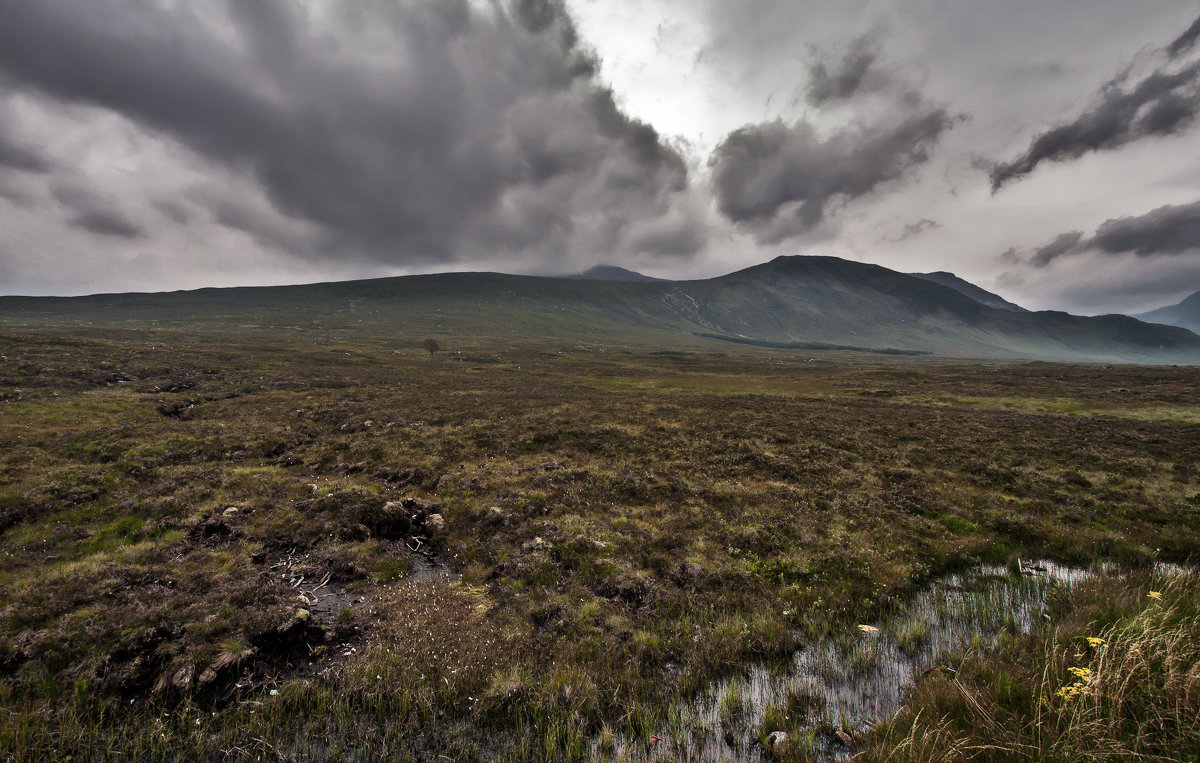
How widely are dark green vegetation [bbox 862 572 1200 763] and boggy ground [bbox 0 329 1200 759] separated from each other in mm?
3476

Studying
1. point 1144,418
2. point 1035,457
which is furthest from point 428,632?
point 1144,418

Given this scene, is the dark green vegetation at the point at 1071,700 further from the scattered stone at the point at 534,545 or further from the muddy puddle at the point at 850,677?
the scattered stone at the point at 534,545

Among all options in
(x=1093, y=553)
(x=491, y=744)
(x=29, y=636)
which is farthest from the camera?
(x=1093, y=553)

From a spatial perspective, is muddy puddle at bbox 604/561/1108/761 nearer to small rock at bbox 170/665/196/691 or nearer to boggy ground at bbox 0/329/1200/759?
boggy ground at bbox 0/329/1200/759

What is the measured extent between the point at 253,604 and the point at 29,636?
14.3ft

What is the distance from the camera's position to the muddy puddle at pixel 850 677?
8.12m

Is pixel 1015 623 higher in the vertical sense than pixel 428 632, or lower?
higher

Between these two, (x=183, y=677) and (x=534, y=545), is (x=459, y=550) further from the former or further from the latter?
(x=183, y=677)

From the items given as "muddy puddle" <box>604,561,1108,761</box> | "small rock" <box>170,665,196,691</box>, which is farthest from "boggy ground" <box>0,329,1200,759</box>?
"muddy puddle" <box>604,561,1108,761</box>

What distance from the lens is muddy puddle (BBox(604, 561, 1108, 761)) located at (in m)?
8.12

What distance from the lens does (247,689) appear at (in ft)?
30.3

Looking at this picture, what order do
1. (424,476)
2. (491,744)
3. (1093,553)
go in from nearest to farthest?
(491,744) < (1093,553) < (424,476)

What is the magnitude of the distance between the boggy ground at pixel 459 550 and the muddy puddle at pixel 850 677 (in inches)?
22.0

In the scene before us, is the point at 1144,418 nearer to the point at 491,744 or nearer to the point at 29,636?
the point at 491,744
